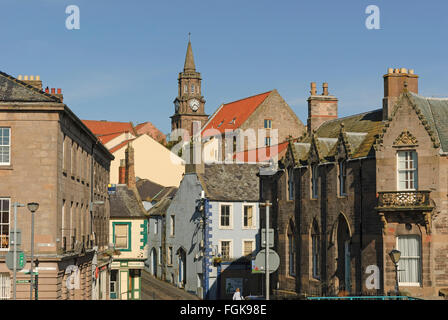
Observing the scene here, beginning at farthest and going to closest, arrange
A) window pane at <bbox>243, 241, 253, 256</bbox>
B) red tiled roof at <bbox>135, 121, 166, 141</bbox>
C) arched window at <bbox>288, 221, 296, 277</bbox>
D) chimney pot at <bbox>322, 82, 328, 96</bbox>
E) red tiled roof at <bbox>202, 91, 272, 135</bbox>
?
1. red tiled roof at <bbox>135, 121, 166, 141</bbox>
2. red tiled roof at <bbox>202, 91, 272, 135</bbox>
3. window pane at <bbox>243, 241, 253, 256</bbox>
4. chimney pot at <bbox>322, 82, 328, 96</bbox>
5. arched window at <bbox>288, 221, 296, 277</bbox>

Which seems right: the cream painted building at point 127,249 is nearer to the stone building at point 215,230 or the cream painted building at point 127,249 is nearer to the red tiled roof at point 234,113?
the stone building at point 215,230

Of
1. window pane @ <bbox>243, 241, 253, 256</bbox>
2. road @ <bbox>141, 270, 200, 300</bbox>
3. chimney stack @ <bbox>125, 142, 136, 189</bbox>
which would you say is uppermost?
chimney stack @ <bbox>125, 142, 136, 189</bbox>

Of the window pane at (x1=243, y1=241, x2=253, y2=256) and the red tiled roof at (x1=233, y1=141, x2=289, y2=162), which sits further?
the red tiled roof at (x1=233, y1=141, x2=289, y2=162)

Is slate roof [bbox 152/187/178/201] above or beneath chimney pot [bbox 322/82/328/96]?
beneath

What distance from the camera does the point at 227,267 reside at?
2430 inches

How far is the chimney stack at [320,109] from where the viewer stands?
182 ft

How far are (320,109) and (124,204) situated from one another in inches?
866

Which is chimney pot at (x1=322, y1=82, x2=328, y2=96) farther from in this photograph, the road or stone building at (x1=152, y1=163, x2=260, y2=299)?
the road

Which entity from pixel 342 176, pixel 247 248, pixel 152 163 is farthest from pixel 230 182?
pixel 152 163

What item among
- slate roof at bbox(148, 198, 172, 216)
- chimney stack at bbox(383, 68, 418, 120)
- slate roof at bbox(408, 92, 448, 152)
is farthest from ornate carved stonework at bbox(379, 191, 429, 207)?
slate roof at bbox(148, 198, 172, 216)

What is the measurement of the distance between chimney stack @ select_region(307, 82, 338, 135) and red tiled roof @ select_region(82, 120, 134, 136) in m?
86.9

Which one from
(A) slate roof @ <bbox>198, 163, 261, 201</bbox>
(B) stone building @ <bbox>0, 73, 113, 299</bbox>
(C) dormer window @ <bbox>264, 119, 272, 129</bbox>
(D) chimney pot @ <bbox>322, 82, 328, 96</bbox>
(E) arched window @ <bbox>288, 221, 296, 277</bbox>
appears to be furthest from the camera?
(C) dormer window @ <bbox>264, 119, 272, 129</bbox>

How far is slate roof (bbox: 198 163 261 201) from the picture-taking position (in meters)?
63.6
